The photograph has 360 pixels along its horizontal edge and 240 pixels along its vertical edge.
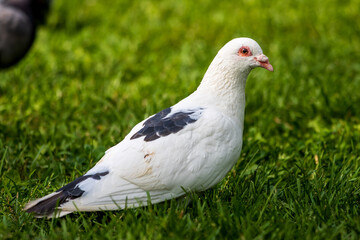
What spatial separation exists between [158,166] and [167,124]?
0.24 meters

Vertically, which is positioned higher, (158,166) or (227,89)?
(227,89)

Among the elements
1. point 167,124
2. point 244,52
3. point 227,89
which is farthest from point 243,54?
point 167,124

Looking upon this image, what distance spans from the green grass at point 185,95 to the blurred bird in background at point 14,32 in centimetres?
16

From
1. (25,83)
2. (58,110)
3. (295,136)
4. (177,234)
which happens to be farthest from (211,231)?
(25,83)

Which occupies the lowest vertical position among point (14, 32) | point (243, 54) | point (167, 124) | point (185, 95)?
point (185, 95)

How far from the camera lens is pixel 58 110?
443cm

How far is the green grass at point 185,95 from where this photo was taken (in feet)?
8.55

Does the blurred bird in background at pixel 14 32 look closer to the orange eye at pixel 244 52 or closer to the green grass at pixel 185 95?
the green grass at pixel 185 95

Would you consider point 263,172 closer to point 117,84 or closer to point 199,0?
point 117,84

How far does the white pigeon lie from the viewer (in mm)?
2570

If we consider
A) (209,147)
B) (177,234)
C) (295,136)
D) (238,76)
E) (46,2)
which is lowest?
(295,136)

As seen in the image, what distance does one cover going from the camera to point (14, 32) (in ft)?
17.5

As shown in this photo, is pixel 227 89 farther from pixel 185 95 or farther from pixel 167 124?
pixel 185 95

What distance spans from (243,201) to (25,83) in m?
2.99
